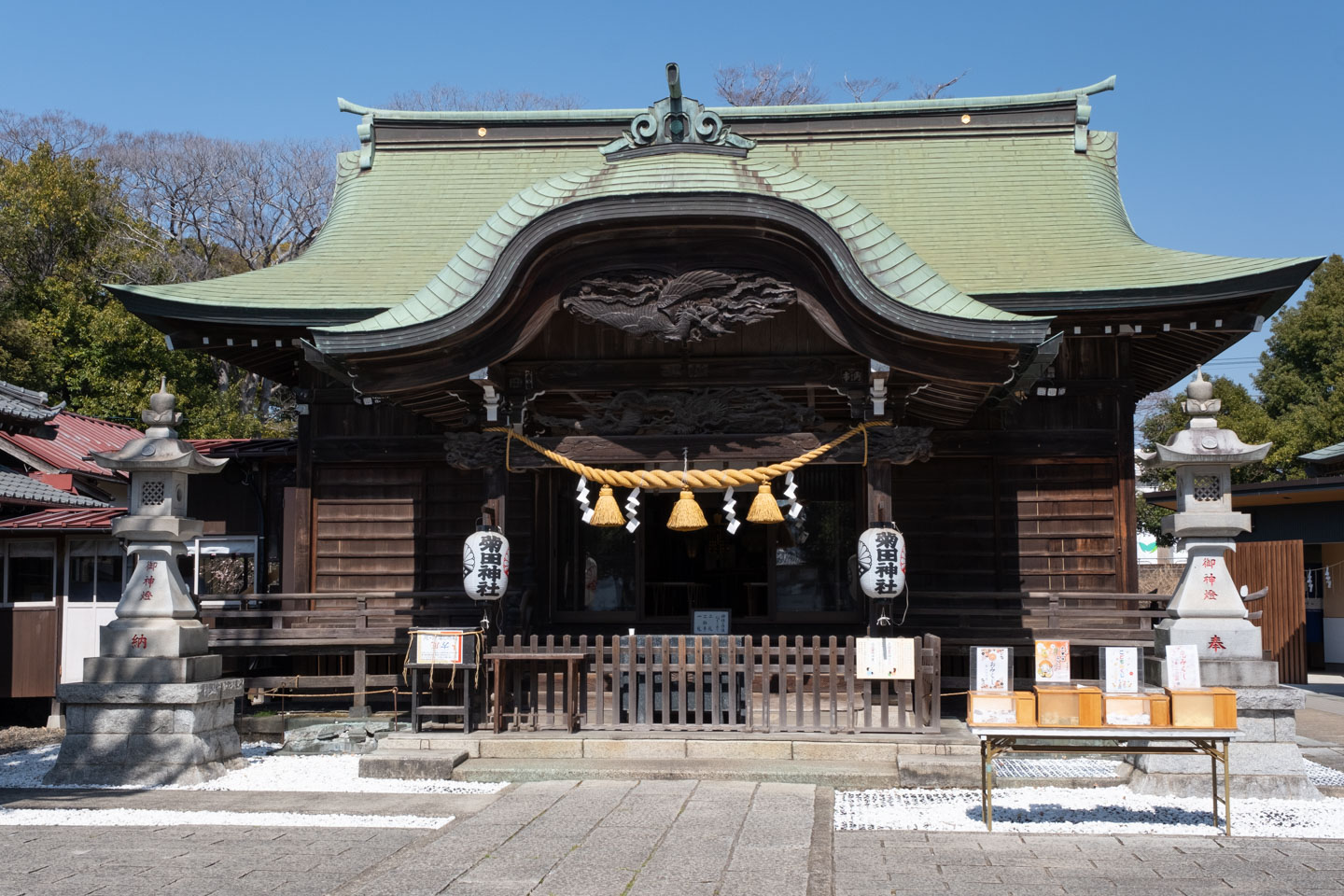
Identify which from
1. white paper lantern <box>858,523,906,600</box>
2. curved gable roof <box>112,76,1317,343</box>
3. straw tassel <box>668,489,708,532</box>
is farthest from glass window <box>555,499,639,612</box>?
white paper lantern <box>858,523,906,600</box>

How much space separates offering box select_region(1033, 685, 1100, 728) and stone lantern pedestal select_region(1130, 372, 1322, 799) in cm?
128

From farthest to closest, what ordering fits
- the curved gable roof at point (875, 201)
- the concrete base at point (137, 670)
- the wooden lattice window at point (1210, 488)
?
the curved gable roof at point (875, 201)
the concrete base at point (137, 670)
the wooden lattice window at point (1210, 488)

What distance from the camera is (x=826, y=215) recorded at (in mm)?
10656

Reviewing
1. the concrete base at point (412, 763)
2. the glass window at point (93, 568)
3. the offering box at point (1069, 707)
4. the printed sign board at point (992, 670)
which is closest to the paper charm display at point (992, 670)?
the printed sign board at point (992, 670)

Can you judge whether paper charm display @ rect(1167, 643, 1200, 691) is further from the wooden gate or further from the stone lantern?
the wooden gate

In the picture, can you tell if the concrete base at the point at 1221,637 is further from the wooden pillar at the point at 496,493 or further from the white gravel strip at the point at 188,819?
the white gravel strip at the point at 188,819

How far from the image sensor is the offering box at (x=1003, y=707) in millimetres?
8227

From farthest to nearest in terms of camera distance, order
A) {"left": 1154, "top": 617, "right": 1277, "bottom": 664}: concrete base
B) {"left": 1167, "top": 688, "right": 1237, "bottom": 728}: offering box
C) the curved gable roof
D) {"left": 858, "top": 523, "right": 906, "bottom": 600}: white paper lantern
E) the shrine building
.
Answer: the curved gable roof < {"left": 858, "top": 523, "right": 906, "bottom": 600}: white paper lantern < the shrine building < {"left": 1154, "top": 617, "right": 1277, "bottom": 664}: concrete base < {"left": 1167, "top": 688, "right": 1237, "bottom": 728}: offering box

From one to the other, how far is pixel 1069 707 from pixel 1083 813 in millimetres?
1346

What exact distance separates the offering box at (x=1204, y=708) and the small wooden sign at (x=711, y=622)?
5914mm

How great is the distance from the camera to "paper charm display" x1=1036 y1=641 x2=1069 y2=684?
850cm

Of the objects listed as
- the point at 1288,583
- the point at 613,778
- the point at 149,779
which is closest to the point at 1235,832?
the point at 613,778

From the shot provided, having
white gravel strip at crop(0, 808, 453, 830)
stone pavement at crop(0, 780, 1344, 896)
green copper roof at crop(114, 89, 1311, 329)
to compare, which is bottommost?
white gravel strip at crop(0, 808, 453, 830)

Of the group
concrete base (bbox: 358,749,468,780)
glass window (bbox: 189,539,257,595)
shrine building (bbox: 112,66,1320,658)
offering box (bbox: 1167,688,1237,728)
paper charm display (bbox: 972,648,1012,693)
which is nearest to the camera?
offering box (bbox: 1167,688,1237,728)
